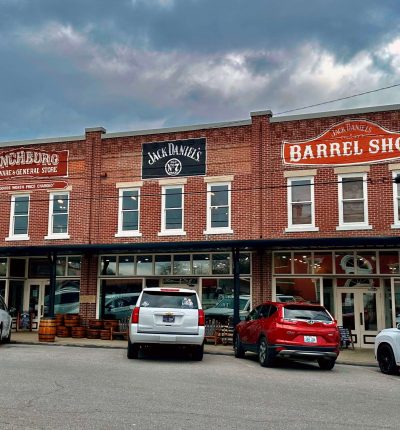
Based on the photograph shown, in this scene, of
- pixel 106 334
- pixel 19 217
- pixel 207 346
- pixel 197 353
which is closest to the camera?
pixel 197 353

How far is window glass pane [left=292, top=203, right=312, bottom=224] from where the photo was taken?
20.6 meters

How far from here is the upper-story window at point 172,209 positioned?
22141 mm

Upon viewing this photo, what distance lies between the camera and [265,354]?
44.6ft

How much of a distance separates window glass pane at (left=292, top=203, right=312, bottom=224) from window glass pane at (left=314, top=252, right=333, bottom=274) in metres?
1.31

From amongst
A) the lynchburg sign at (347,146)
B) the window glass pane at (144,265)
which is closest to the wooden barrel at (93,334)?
the window glass pane at (144,265)

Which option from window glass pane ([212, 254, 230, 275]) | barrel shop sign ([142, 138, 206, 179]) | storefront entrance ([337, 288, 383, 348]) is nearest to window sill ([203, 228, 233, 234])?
window glass pane ([212, 254, 230, 275])

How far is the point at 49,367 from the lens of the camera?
12180 mm

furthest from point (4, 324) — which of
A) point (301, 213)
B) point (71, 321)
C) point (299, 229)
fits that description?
point (301, 213)

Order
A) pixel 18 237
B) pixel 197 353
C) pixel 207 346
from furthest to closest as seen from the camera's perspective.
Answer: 1. pixel 18 237
2. pixel 207 346
3. pixel 197 353

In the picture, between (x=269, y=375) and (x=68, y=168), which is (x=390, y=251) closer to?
(x=269, y=375)

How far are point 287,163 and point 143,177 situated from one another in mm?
5888

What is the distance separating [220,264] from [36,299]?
8561 millimetres

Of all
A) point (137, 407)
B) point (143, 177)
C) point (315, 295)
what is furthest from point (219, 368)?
point (143, 177)

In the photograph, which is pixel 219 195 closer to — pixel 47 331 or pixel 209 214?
pixel 209 214
